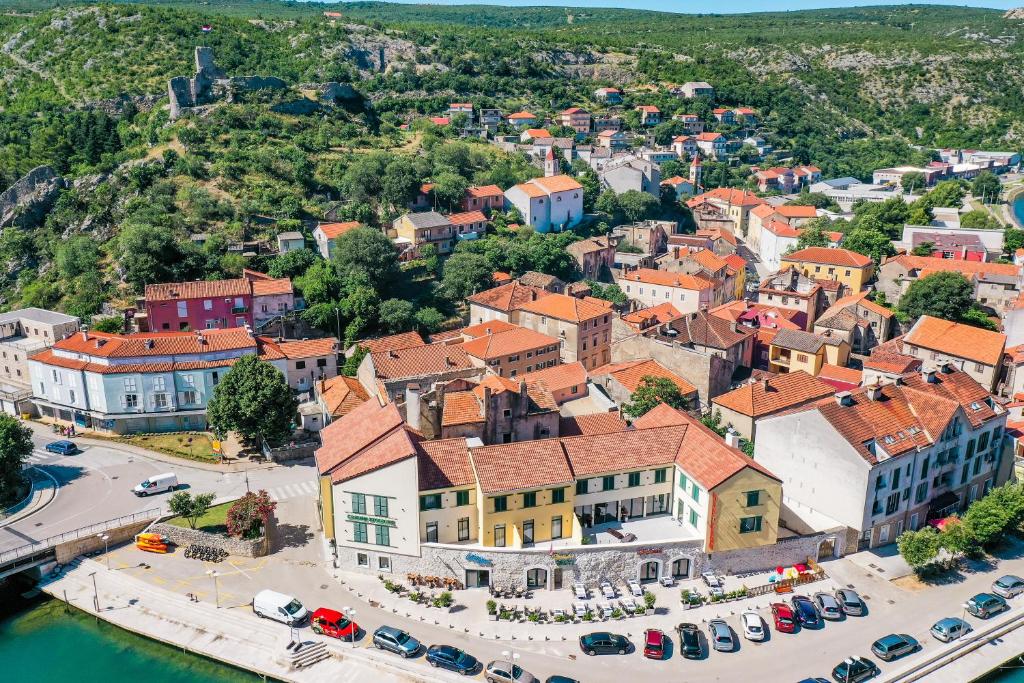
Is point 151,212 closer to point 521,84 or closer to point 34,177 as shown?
point 34,177

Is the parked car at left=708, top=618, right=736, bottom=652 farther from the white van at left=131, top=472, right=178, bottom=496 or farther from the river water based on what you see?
the white van at left=131, top=472, right=178, bottom=496

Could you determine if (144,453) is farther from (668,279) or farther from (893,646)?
(668,279)

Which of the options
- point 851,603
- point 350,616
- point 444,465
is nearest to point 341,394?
point 444,465

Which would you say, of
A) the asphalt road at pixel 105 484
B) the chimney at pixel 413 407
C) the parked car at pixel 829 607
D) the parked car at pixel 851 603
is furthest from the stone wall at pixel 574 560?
the asphalt road at pixel 105 484

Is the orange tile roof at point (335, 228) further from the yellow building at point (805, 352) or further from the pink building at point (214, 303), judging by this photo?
the yellow building at point (805, 352)

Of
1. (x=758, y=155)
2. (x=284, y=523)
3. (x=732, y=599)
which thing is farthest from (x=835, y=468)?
(x=758, y=155)

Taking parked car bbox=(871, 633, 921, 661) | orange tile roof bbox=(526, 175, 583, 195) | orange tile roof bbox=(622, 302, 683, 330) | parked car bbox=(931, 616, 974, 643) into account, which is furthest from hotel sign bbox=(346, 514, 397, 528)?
orange tile roof bbox=(526, 175, 583, 195)

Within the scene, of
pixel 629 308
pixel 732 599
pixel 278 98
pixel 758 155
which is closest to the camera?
pixel 732 599

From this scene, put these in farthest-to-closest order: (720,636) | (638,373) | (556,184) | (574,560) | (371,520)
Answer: (556,184) < (638,373) < (371,520) < (574,560) < (720,636)
